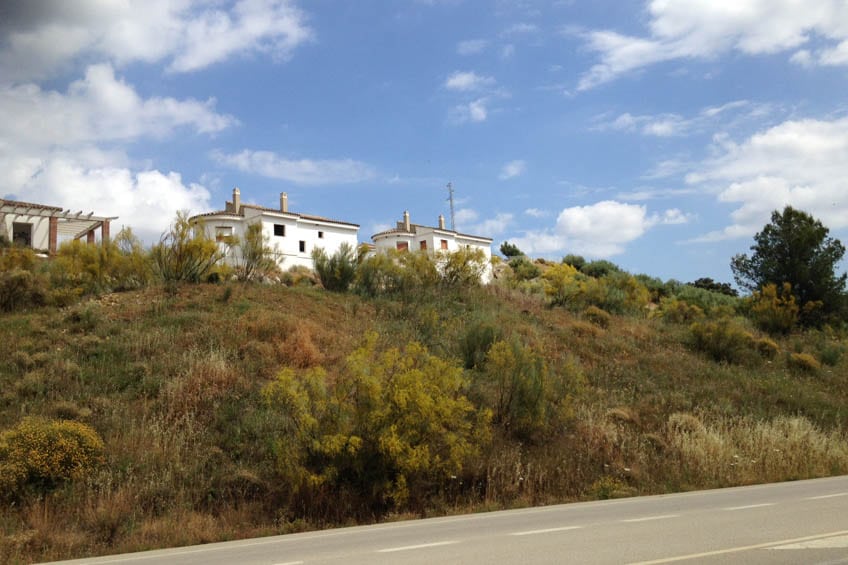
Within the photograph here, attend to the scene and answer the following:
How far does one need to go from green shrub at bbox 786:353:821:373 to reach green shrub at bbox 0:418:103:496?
2542cm

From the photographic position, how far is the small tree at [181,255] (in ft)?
79.4

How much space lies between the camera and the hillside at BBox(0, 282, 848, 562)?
1112 cm

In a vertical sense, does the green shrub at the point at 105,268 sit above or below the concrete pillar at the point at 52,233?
below

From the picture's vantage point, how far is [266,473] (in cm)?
1211

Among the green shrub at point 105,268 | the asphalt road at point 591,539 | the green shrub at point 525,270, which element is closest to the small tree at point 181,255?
the green shrub at point 105,268

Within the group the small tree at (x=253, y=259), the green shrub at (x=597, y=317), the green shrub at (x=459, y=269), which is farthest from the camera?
the green shrub at (x=459, y=269)

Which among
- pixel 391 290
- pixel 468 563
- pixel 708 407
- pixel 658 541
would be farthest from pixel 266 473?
pixel 391 290

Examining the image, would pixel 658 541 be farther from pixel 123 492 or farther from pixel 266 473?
pixel 123 492

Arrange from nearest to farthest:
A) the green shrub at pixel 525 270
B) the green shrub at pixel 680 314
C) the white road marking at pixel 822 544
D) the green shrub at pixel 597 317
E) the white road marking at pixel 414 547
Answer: the white road marking at pixel 822 544 < the white road marking at pixel 414 547 < the green shrub at pixel 597 317 < the green shrub at pixel 680 314 < the green shrub at pixel 525 270

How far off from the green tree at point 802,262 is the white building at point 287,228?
26.9m

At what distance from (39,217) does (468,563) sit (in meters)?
45.9

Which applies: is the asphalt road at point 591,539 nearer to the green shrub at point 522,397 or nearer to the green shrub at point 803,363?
the green shrub at point 522,397

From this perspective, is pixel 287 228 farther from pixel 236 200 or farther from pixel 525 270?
pixel 525 270

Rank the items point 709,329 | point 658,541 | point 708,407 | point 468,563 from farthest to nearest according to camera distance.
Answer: point 709,329 < point 708,407 < point 658,541 < point 468,563
